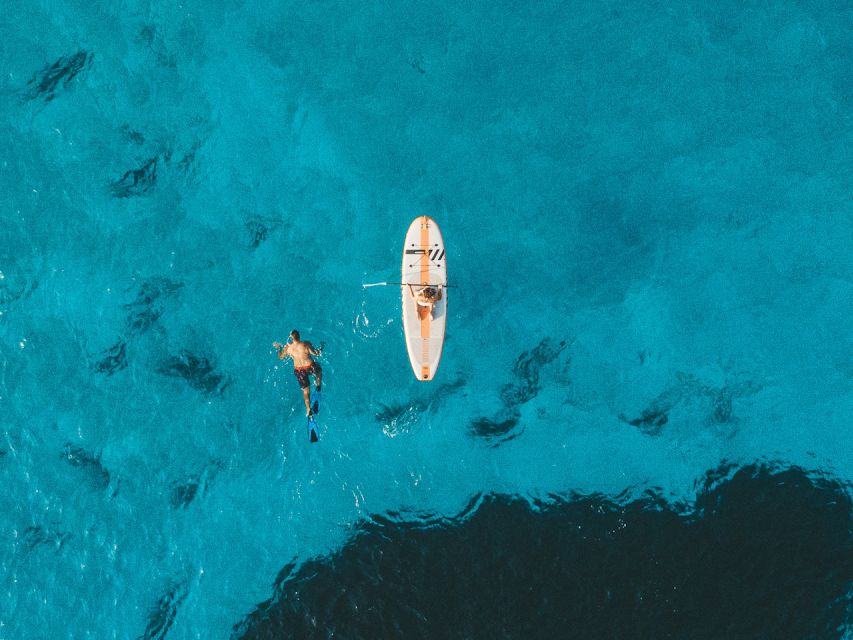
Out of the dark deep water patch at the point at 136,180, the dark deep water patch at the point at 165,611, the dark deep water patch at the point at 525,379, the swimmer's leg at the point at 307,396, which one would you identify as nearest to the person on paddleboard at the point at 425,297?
the dark deep water patch at the point at 525,379

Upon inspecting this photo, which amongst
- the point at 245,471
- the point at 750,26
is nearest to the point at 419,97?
the point at 750,26

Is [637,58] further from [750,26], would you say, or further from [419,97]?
[419,97]

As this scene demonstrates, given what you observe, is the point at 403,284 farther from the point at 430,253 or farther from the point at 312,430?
the point at 312,430

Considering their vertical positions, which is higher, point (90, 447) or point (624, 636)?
point (90, 447)

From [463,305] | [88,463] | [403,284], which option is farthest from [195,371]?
[463,305]

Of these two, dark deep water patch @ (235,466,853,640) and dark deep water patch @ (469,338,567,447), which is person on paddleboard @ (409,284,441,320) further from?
dark deep water patch @ (235,466,853,640)

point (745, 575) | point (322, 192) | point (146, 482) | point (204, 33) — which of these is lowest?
point (745, 575)
